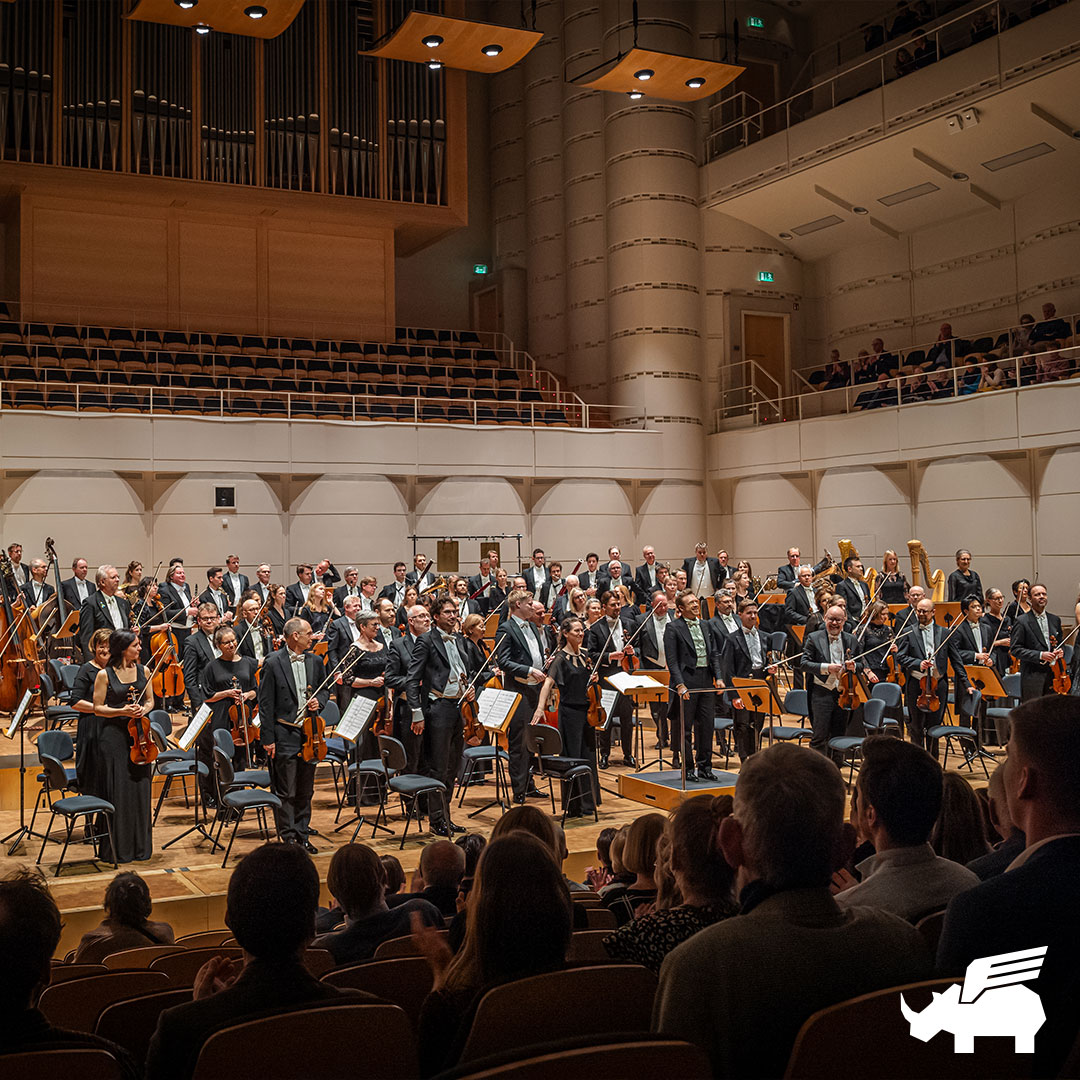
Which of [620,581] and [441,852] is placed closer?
[441,852]

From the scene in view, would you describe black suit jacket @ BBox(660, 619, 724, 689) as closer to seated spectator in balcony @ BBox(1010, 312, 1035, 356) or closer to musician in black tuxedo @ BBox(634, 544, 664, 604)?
musician in black tuxedo @ BBox(634, 544, 664, 604)

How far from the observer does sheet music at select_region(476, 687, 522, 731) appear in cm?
768

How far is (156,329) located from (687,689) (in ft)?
47.5

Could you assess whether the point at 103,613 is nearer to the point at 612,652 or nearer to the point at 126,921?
the point at 612,652

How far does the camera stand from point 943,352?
1725cm

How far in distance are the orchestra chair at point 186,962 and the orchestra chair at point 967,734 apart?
707 cm

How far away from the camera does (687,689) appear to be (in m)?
9.26

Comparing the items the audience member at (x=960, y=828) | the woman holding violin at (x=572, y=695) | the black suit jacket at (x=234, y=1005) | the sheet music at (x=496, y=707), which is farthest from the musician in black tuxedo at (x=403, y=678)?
the black suit jacket at (x=234, y=1005)

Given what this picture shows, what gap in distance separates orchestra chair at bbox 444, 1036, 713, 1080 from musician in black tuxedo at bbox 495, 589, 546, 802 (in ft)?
23.5

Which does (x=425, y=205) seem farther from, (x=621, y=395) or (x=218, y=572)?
(x=218, y=572)

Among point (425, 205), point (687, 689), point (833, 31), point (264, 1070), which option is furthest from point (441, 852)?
point (833, 31)

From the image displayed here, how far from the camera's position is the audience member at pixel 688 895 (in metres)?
2.38

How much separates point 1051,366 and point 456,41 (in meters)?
9.38

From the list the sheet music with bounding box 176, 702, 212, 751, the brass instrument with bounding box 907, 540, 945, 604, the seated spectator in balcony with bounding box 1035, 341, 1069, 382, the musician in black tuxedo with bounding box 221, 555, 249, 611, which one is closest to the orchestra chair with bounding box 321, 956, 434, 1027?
the sheet music with bounding box 176, 702, 212, 751
